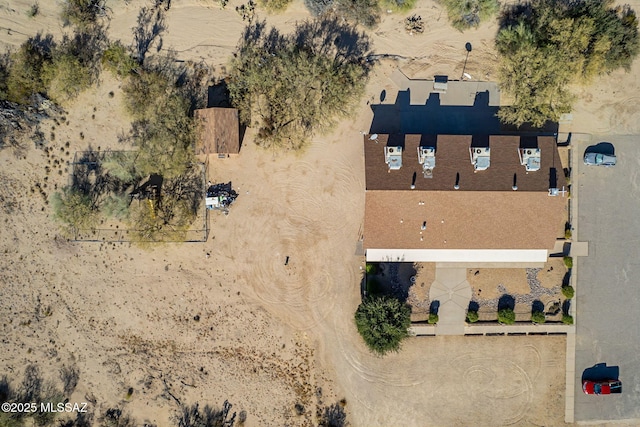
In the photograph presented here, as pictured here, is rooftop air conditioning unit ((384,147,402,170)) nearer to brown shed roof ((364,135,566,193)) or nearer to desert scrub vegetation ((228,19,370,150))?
brown shed roof ((364,135,566,193))

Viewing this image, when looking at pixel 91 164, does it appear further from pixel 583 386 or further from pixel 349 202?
pixel 583 386

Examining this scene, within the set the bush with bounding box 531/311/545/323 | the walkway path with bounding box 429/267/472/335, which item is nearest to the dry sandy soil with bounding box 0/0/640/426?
the walkway path with bounding box 429/267/472/335

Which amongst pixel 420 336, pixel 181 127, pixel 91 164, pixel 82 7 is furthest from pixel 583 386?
pixel 82 7

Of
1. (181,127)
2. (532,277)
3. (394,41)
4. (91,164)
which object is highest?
(394,41)

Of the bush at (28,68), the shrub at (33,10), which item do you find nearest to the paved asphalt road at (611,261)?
the bush at (28,68)

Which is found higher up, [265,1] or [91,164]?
[265,1]

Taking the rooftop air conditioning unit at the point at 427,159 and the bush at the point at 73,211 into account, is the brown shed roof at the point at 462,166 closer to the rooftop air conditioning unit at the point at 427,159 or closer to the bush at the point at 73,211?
the rooftop air conditioning unit at the point at 427,159

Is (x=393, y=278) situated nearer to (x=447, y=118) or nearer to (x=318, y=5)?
(x=447, y=118)

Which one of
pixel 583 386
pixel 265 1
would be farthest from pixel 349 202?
pixel 583 386
